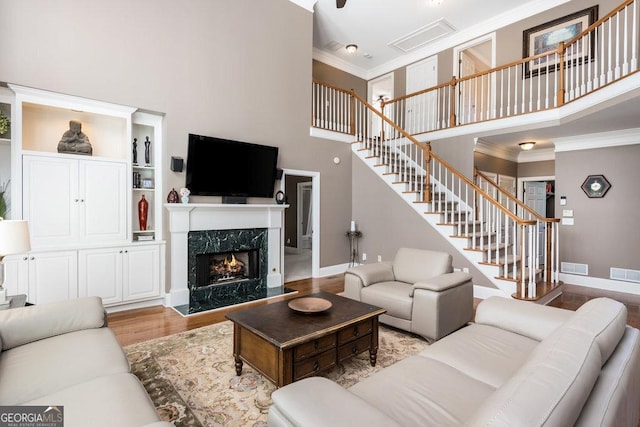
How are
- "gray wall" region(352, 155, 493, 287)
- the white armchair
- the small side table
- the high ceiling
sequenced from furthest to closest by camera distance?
1. the small side table
2. the high ceiling
3. "gray wall" region(352, 155, 493, 287)
4. the white armchair

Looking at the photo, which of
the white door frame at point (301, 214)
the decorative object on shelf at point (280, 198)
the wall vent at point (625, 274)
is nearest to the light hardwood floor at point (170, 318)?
the wall vent at point (625, 274)

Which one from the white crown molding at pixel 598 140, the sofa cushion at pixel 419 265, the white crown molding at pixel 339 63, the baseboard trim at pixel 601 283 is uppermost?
the white crown molding at pixel 339 63

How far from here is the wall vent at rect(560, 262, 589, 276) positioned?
5.73 metres

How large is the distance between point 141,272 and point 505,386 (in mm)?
4357

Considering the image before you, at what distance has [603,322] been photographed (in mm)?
1383

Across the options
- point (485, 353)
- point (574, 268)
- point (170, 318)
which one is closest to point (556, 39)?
point (574, 268)

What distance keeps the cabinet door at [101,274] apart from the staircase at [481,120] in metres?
4.09

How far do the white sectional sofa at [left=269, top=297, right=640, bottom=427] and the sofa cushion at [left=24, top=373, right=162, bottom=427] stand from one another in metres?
0.58

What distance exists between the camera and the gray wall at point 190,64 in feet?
11.5

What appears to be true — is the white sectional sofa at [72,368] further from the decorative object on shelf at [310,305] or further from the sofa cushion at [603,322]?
the sofa cushion at [603,322]

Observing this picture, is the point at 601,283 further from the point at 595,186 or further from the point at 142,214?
the point at 142,214

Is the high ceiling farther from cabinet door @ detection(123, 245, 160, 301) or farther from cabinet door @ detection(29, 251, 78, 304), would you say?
cabinet door @ detection(29, 251, 78, 304)

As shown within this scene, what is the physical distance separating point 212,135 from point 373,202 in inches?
133

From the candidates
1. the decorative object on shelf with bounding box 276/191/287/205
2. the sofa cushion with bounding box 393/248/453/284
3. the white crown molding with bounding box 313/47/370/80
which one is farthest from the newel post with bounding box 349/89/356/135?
the sofa cushion with bounding box 393/248/453/284
